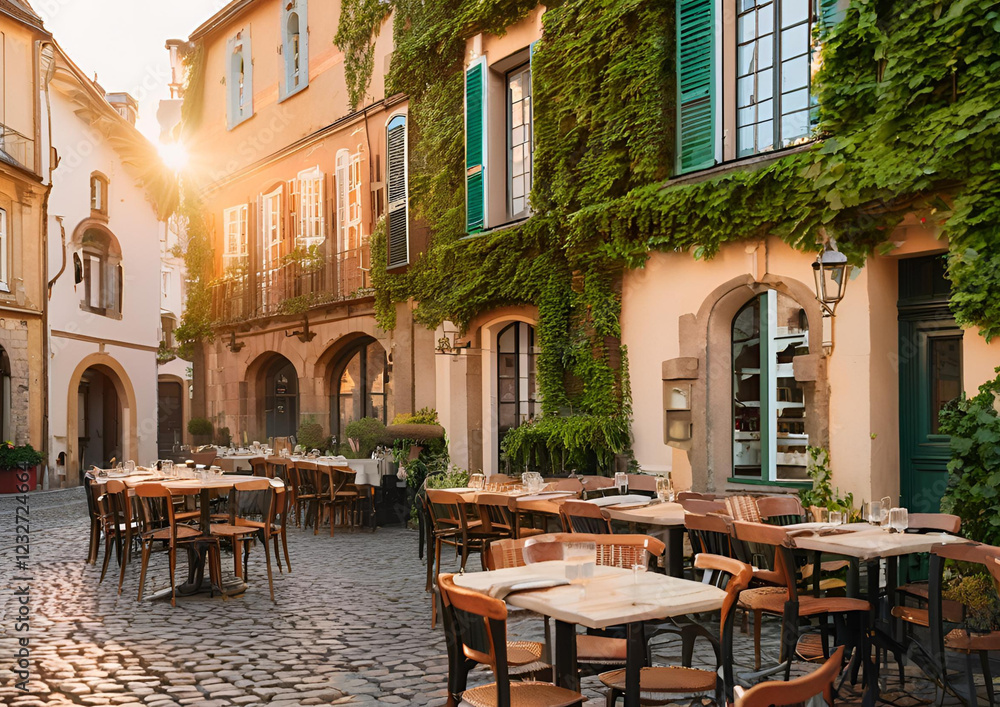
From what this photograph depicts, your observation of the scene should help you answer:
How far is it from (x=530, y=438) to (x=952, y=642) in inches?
251

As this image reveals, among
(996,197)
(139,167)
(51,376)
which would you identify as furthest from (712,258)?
(139,167)

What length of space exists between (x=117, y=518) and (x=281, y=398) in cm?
1158

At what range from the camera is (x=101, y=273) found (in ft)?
76.8

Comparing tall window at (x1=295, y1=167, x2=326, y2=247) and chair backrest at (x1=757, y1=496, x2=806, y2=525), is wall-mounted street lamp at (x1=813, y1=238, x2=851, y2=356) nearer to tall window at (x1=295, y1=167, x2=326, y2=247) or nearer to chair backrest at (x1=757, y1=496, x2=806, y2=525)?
chair backrest at (x1=757, y1=496, x2=806, y2=525)

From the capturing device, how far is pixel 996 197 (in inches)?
267

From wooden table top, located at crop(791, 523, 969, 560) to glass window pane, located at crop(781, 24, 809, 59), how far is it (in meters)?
4.93

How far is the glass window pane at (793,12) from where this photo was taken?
854 centimetres

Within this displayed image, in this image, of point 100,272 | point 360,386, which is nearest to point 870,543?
point 360,386

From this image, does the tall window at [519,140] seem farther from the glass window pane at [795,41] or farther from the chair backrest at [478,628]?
the chair backrest at [478,628]

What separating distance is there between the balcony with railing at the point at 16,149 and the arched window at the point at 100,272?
2.87 meters

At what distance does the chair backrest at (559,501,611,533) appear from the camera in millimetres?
6156

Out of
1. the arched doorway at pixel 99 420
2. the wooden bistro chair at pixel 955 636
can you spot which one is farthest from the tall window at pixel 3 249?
the wooden bistro chair at pixel 955 636

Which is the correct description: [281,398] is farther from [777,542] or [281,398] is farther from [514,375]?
[777,542]

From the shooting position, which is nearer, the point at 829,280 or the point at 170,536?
the point at 170,536
